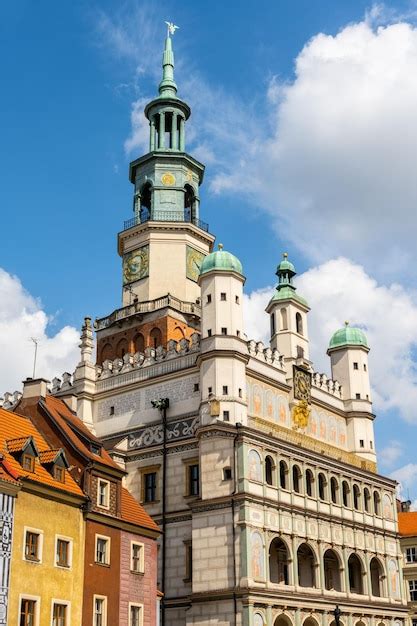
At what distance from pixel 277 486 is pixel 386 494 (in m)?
14.4

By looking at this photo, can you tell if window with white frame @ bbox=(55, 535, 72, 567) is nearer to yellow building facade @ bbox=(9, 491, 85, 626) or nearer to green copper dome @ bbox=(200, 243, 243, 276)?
yellow building facade @ bbox=(9, 491, 85, 626)

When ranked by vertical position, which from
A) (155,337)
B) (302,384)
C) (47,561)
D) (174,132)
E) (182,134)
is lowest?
(47,561)

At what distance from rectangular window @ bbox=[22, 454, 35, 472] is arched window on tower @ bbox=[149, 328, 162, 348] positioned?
2630 cm

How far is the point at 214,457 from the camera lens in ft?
182

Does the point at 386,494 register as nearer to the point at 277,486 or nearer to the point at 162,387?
the point at 277,486

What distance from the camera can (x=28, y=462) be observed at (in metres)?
40.5

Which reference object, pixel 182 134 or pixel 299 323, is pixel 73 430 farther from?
pixel 182 134

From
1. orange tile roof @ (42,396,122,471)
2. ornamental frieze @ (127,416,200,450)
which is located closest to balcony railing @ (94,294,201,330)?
ornamental frieze @ (127,416,200,450)

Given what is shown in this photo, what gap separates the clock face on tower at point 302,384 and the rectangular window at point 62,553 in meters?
26.8

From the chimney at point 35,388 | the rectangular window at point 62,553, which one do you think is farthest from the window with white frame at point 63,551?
the chimney at point 35,388

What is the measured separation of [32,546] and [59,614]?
10.9ft

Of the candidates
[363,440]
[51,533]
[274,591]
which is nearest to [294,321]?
[363,440]

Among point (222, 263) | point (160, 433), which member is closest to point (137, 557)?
point (160, 433)

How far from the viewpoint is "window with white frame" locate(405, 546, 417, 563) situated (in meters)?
81.4
